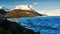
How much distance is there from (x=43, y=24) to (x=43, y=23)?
19 mm

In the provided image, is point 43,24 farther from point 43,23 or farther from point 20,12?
point 20,12

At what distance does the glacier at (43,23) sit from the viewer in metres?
2.35

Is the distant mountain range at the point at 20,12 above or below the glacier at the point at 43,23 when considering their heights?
above

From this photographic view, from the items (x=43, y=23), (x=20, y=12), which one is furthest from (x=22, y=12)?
(x=43, y=23)

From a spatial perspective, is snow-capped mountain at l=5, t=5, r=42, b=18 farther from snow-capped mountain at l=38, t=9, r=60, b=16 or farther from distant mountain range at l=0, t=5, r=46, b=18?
snow-capped mountain at l=38, t=9, r=60, b=16

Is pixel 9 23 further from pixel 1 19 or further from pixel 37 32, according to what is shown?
pixel 37 32

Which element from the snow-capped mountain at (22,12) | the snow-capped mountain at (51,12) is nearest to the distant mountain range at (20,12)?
the snow-capped mountain at (22,12)

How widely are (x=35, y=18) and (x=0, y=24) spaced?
70 cm

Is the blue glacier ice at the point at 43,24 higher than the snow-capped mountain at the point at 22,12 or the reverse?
the reverse

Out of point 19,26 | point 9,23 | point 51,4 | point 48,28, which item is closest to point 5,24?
point 9,23

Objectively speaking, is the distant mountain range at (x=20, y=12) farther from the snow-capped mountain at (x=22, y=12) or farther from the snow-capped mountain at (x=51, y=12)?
the snow-capped mountain at (x=51, y=12)

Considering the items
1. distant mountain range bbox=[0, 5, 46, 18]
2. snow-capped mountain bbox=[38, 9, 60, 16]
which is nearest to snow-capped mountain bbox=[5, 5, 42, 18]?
distant mountain range bbox=[0, 5, 46, 18]

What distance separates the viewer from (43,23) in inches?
94.2

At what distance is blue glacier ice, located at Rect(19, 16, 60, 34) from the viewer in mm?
2352
